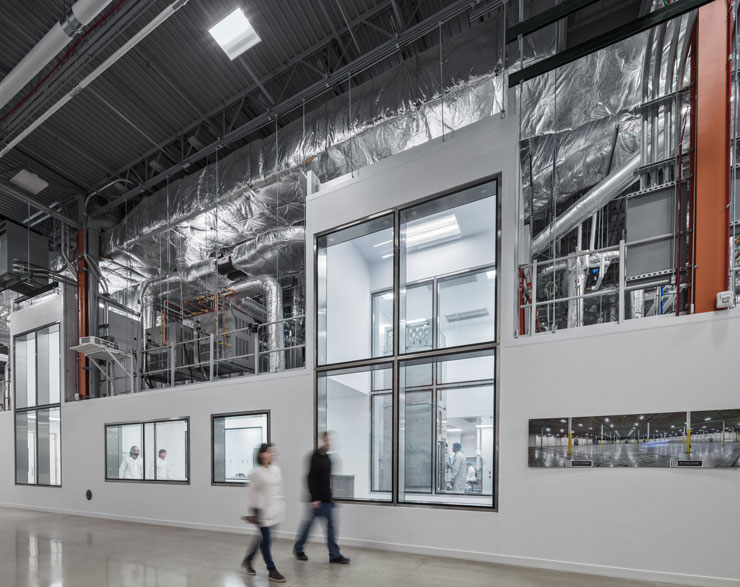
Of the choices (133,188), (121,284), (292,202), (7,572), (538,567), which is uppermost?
(133,188)

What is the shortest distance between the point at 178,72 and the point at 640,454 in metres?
8.99

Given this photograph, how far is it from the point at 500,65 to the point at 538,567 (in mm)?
6425

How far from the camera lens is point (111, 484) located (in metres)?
10.1

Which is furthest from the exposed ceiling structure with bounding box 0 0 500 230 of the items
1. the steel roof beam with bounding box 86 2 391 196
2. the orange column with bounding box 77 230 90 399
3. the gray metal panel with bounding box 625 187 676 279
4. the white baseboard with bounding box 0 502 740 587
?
the white baseboard with bounding box 0 502 740 587

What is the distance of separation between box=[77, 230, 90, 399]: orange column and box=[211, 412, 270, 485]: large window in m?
5.48

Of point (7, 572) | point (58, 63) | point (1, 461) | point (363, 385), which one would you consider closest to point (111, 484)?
point (7, 572)

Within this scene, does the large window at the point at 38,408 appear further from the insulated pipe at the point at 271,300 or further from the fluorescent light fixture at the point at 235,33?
the fluorescent light fixture at the point at 235,33

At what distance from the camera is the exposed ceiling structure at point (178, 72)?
22.9ft

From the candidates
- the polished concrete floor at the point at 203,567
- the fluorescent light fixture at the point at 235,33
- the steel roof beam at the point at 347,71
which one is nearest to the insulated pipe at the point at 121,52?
the fluorescent light fixture at the point at 235,33

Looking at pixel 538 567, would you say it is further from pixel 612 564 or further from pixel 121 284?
pixel 121 284

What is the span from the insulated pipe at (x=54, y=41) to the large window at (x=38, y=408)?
7570mm

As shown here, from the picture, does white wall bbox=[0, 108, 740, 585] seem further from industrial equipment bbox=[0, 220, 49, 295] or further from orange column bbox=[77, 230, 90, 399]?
industrial equipment bbox=[0, 220, 49, 295]

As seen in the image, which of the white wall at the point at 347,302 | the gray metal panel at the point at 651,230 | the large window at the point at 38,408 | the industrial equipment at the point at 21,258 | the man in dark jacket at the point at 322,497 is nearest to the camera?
the gray metal panel at the point at 651,230

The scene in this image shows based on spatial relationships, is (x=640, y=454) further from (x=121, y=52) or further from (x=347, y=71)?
(x=121, y=52)
